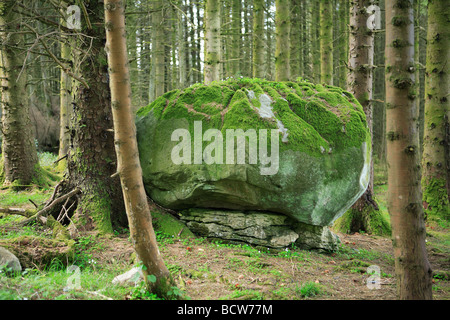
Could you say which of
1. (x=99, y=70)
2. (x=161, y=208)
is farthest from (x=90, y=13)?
(x=161, y=208)

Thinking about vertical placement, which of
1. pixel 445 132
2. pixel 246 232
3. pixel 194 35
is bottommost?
pixel 246 232

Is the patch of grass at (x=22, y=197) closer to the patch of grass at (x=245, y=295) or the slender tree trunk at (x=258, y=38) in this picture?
the patch of grass at (x=245, y=295)

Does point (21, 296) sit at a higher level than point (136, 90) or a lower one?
lower

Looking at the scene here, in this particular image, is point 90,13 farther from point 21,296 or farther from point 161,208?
point 21,296

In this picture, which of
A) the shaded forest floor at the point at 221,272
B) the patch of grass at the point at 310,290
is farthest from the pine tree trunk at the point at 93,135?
the patch of grass at the point at 310,290

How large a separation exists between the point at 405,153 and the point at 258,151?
2.24 metres

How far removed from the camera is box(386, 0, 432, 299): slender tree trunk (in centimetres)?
312

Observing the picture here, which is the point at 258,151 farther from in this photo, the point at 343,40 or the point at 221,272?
the point at 343,40

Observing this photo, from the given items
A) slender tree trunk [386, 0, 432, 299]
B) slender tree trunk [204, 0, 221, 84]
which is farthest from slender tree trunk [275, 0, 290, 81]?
slender tree trunk [386, 0, 432, 299]

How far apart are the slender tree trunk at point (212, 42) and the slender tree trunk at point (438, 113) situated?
17.8 ft

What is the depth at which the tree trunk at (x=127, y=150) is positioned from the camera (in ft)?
10.5

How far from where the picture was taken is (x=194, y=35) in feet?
78.5

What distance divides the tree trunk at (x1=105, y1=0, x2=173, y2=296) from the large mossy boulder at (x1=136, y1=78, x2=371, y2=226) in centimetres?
201

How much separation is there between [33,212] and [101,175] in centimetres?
144
